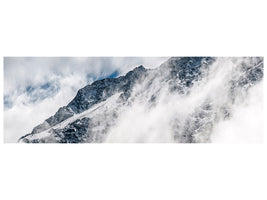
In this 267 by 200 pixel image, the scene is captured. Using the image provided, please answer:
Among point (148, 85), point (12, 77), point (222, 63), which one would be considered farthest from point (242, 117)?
point (12, 77)

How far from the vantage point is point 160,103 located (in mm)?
5227

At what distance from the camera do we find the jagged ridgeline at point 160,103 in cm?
510

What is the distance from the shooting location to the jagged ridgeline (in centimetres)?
510

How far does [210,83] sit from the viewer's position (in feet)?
17.0

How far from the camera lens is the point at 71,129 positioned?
525 centimetres

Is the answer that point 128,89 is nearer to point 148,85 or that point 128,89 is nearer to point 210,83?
point 148,85
